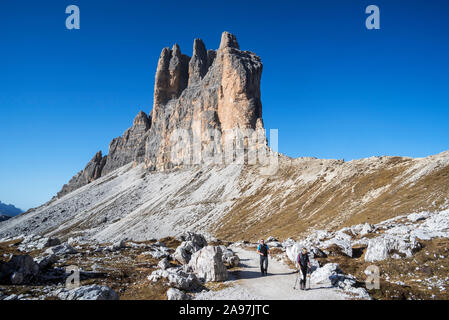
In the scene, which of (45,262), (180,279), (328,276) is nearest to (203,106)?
(45,262)

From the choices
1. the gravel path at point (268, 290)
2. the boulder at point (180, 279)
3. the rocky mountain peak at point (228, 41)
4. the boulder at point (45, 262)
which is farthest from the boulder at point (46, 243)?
the rocky mountain peak at point (228, 41)

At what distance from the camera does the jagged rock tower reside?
131 m

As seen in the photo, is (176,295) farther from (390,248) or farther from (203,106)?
(203,106)

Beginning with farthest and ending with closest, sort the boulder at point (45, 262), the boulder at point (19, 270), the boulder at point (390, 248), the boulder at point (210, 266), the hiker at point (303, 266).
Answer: the boulder at point (390, 248) → the boulder at point (45, 262) → the boulder at point (210, 266) → the boulder at point (19, 270) → the hiker at point (303, 266)

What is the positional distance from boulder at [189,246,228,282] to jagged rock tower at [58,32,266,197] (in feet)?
342

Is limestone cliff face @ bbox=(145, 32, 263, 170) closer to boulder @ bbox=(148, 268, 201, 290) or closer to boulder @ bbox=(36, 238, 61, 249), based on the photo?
boulder @ bbox=(36, 238, 61, 249)

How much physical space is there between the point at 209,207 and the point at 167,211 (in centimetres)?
1779

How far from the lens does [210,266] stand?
17484mm

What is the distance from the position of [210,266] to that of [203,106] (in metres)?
136

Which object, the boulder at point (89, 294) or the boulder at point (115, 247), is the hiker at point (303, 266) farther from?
the boulder at point (115, 247)

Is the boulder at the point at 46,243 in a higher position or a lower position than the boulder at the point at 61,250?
lower

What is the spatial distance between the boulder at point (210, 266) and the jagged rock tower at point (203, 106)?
342 feet

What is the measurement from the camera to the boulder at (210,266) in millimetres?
17311

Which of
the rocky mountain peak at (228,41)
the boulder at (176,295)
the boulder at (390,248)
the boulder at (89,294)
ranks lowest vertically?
→ the boulder at (176,295)
